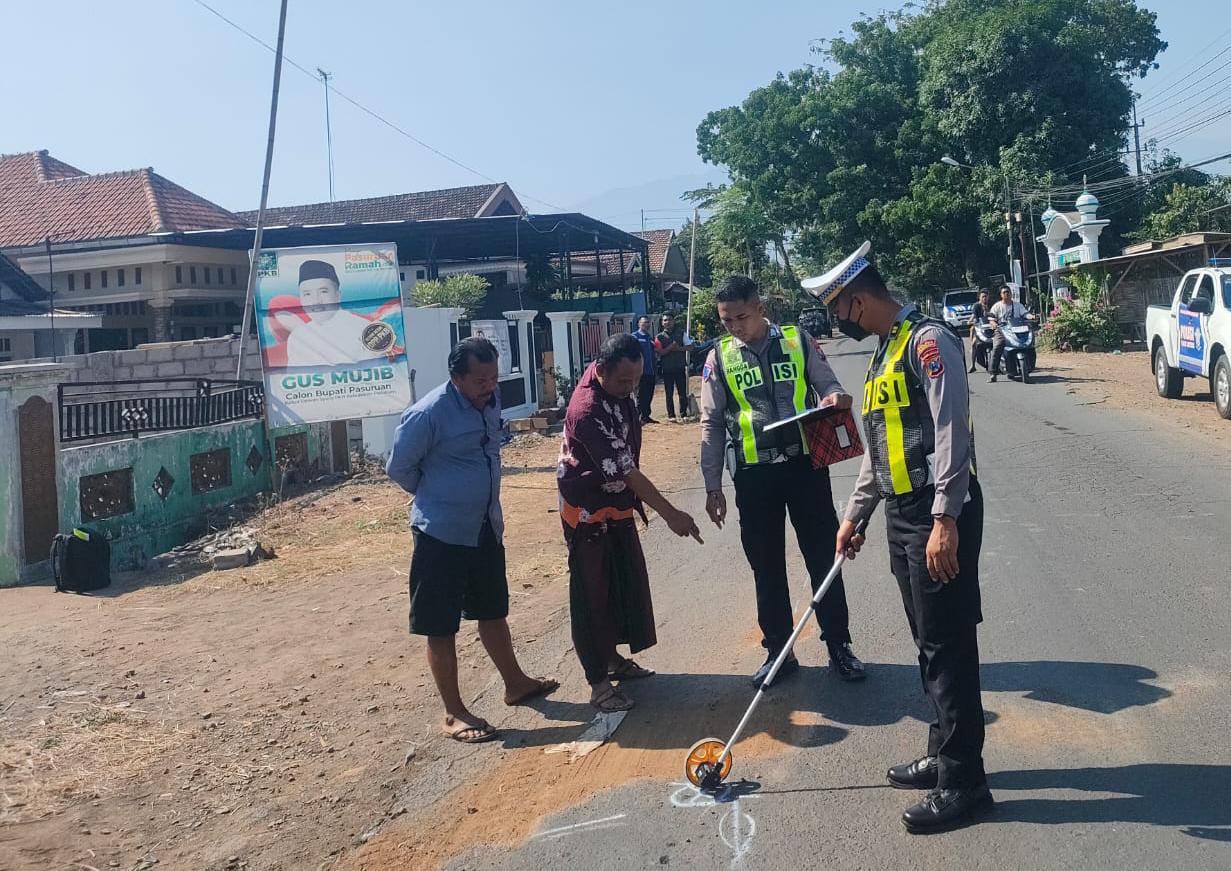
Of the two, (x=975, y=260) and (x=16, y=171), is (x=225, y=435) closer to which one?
(x=16, y=171)

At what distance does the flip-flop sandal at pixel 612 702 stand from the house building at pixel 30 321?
18.4 meters

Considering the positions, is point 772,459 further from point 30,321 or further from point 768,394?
point 30,321

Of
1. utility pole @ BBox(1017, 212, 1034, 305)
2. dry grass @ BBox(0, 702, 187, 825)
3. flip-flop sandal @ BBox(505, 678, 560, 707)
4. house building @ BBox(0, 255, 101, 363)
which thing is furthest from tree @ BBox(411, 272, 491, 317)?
utility pole @ BBox(1017, 212, 1034, 305)

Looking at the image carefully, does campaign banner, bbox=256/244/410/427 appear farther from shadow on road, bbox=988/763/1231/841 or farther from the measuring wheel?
shadow on road, bbox=988/763/1231/841

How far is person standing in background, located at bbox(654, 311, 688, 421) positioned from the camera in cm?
1777

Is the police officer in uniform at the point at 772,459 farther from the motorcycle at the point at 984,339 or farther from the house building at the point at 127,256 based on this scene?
the house building at the point at 127,256

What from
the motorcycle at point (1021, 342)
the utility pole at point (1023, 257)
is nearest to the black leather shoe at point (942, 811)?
the motorcycle at point (1021, 342)

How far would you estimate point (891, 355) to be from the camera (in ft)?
12.8

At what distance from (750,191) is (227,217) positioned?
2568 centimetres

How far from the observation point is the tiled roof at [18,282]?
21491 millimetres

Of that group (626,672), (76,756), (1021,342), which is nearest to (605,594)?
(626,672)

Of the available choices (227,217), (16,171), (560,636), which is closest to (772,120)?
(227,217)

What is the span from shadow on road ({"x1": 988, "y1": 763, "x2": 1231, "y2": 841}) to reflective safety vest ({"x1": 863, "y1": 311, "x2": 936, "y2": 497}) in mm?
1118

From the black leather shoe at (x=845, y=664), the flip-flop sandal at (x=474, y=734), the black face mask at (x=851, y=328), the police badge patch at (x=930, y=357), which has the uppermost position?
the black face mask at (x=851, y=328)
